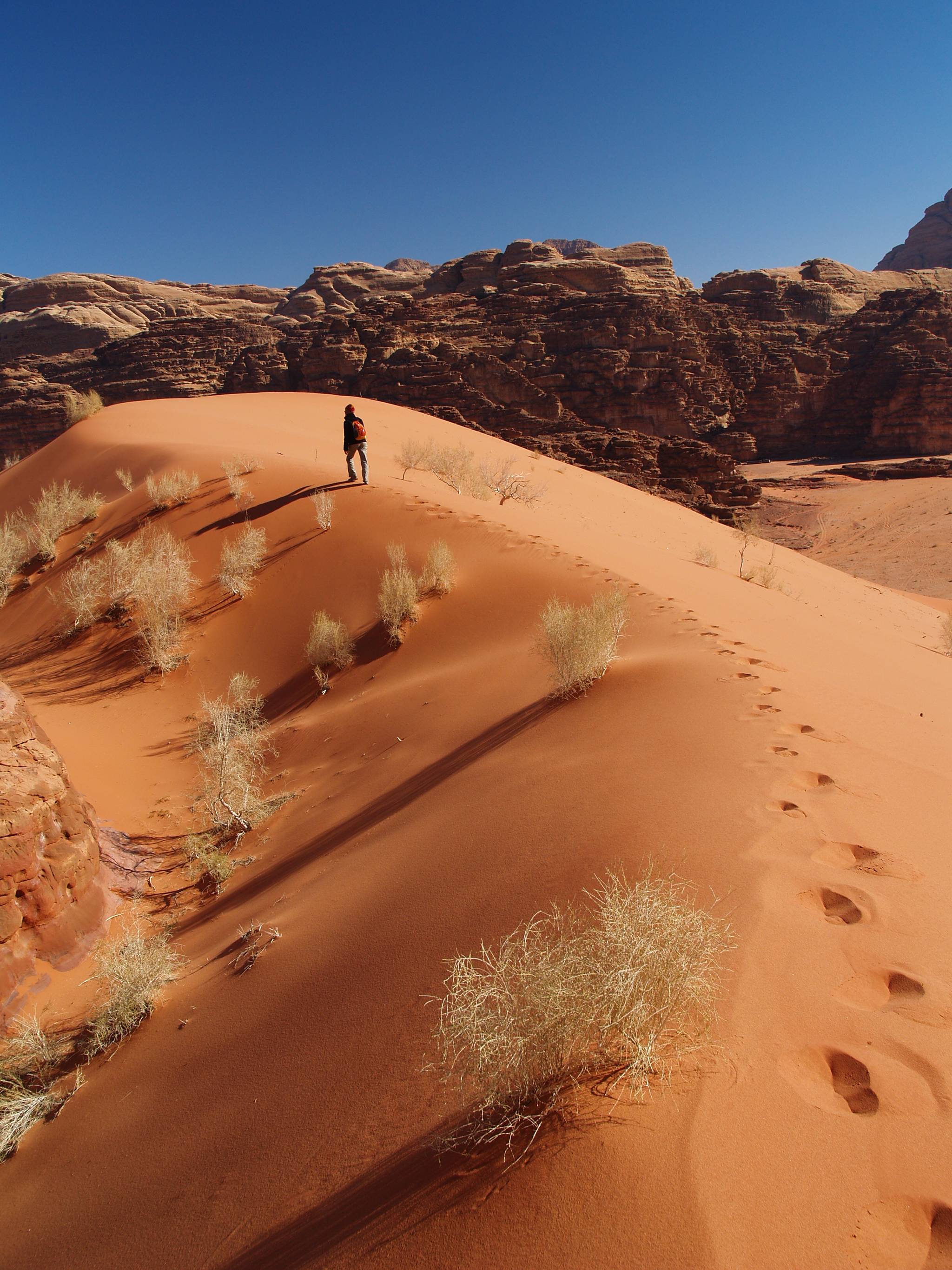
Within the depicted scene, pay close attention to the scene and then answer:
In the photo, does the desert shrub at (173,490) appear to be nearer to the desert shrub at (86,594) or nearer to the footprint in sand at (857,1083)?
the desert shrub at (86,594)

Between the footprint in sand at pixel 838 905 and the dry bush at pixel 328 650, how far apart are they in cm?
546

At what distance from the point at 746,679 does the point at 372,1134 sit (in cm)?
358

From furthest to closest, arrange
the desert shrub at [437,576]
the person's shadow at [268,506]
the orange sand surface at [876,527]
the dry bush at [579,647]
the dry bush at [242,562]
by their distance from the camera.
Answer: the orange sand surface at [876,527] < the person's shadow at [268,506] < the dry bush at [242,562] < the desert shrub at [437,576] < the dry bush at [579,647]

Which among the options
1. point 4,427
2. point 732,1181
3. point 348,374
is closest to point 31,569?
point 732,1181

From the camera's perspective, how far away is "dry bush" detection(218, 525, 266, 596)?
29.5ft

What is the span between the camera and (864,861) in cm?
276

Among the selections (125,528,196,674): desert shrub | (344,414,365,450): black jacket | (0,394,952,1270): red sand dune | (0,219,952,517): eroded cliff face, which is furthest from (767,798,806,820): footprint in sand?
(0,219,952,517): eroded cliff face

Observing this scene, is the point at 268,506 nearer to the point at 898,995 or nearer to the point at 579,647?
the point at 579,647

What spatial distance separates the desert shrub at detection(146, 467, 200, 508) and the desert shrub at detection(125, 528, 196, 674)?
157 centimetres

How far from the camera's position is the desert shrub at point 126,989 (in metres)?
3.10

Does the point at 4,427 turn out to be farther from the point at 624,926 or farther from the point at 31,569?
the point at 624,926

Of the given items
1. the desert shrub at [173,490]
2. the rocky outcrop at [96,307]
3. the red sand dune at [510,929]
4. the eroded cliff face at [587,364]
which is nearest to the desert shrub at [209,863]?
the red sand dune at [510,929]

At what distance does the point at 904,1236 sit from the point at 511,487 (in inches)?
516

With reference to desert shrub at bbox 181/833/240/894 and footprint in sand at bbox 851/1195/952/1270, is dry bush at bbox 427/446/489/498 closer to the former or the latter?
desert shrub at bbox 181/833/240/894
